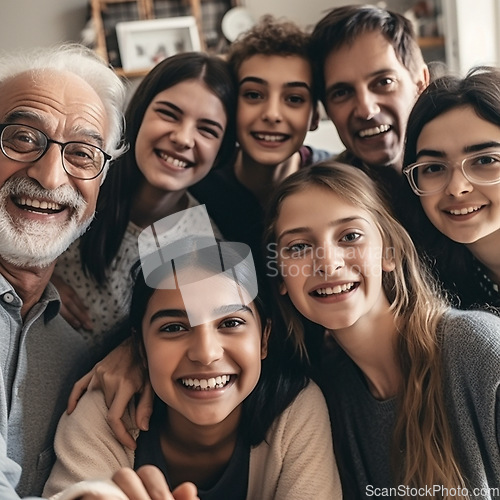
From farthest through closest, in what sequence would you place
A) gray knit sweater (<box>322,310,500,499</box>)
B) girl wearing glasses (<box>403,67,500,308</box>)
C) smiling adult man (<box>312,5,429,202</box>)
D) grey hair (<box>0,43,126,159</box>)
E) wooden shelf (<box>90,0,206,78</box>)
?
wooden shelf (<box>90,0,206,78</box>) < smiling adult man (<box>312,5,429,202</box>) < grey hair (<box>0,43,126,159</box>) < girl wearing glasses (<box>403,67,500,308</box>) < gray knit sweater (<box>322,310,500,499</box>)

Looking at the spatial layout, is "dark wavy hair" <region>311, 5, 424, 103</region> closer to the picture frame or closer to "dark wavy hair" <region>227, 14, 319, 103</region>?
"dark wavy hair" <region>227, 14, 319, 103</region>

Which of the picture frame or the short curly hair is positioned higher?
the picture frame

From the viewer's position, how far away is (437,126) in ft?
3.77

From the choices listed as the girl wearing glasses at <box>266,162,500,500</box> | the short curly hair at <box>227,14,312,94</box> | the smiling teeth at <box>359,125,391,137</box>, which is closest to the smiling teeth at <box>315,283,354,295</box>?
the girl wearing glasses at <box>266,162,500,500</box>

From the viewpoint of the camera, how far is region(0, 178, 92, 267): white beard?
1.11 metres

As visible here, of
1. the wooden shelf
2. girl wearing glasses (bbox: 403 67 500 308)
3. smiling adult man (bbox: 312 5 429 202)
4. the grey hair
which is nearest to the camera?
girl wearing glasses (bbox: 403 67 500 308)

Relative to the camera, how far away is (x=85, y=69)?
1.30 metres

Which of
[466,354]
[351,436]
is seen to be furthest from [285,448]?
[466,354]

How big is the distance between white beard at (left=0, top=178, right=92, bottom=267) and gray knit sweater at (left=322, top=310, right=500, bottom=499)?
2.01ft

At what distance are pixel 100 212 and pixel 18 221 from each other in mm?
328

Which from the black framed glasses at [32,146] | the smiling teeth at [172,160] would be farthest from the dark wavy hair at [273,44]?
the black framed glasses at [32,146]

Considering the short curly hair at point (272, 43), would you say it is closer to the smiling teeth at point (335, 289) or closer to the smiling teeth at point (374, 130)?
the smiling teeth at point (374, 130)

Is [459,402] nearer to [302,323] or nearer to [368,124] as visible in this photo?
[302,323]

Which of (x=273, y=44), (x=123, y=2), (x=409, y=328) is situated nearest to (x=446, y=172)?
(x=409, y=328)
